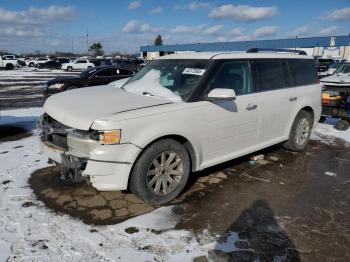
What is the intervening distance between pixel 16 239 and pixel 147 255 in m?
1.34

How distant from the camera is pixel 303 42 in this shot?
4728cm

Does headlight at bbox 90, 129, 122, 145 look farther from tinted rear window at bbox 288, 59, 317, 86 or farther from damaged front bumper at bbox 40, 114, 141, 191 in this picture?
tinted rear window at bbox 288, 59, 317, 86

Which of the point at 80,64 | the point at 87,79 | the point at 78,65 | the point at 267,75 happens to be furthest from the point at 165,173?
the point at 80,64

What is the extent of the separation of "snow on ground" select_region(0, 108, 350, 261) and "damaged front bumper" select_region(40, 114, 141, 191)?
1.57 feet

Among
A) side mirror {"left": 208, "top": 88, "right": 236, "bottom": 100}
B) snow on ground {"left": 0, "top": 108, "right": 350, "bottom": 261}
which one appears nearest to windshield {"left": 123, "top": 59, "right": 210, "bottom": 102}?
side mirror {"left": 208, "top": 88, "right": 236, "bottom": 100}

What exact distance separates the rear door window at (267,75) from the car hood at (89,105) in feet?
5.48

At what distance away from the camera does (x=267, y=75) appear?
211 inches

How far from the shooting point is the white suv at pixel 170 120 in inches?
144

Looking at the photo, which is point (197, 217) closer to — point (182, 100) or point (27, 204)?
point (182, 100)

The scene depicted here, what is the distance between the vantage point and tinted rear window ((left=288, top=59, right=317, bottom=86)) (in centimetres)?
592

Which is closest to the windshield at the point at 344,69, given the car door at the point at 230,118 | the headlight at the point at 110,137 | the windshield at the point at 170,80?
the car door at the point at 230,118

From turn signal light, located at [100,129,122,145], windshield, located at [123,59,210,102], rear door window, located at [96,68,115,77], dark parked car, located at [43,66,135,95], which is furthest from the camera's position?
rear door window, located at [96,68,115,77]

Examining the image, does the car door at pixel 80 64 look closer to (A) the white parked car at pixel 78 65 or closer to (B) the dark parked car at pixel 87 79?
(A) the white parked car at pixel 78 65

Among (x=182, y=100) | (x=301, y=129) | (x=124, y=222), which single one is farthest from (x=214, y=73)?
(x=301, y=129)
